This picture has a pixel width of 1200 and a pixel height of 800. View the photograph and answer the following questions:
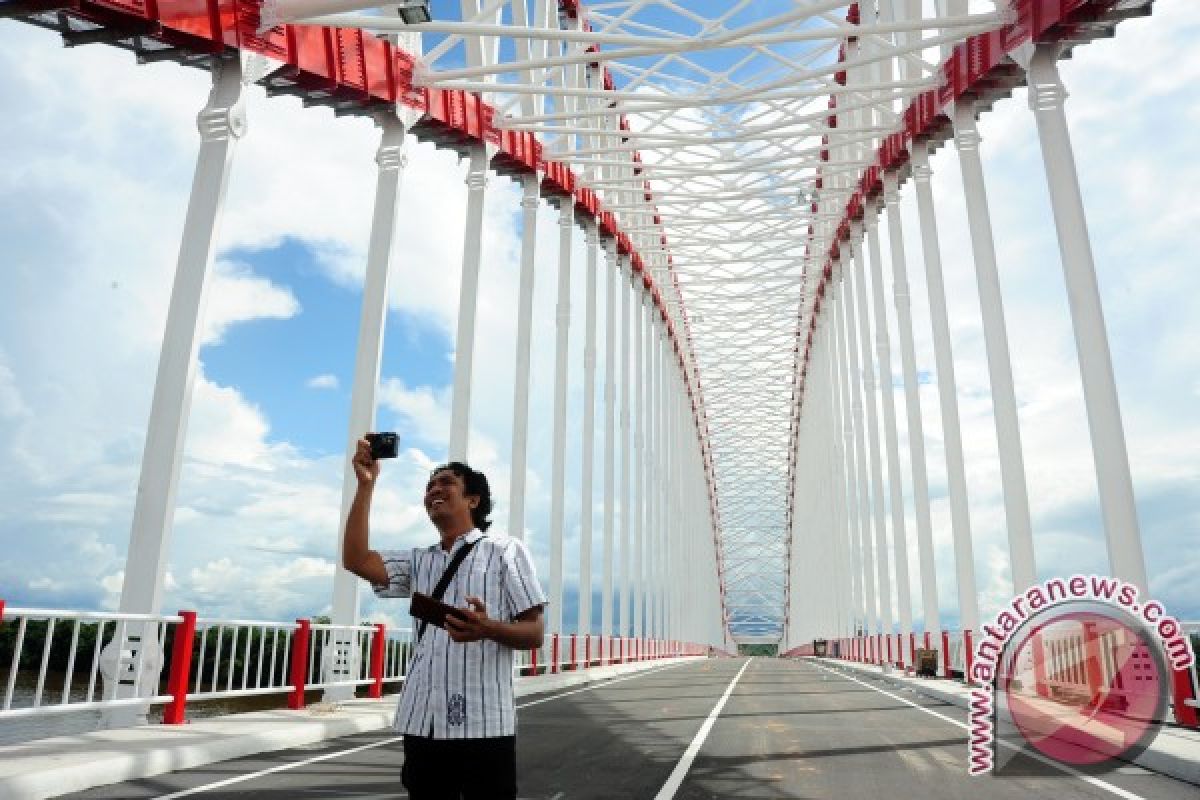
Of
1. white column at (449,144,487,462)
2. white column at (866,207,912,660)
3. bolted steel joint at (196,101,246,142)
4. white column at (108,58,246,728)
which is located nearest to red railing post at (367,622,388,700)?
white column at (108,58,246,728)

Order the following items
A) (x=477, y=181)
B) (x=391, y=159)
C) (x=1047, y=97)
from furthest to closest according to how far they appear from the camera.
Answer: (x=477, y=181), (x=391, y=159), (x=1047, y=97)

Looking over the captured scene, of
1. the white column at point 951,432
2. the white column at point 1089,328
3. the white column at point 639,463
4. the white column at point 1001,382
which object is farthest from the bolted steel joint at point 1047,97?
the white column at point 639,463

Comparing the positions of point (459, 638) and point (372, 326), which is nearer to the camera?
point (459, 638)

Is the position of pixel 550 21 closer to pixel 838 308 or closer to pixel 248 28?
pixel 248 28

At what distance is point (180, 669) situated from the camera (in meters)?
8.74

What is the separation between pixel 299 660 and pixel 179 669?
204 centimetres

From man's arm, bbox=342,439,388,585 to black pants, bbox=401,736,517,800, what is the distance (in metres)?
0.55

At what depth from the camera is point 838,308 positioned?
40.5 meters

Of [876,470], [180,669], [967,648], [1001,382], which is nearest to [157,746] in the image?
[180,669]

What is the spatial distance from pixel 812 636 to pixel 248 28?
56.4 m

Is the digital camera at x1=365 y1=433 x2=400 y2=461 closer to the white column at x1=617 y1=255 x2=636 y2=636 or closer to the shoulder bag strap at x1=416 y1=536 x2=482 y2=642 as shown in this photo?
the shoulder bag strap at x1=416 y1=536 x2=482 y2=642

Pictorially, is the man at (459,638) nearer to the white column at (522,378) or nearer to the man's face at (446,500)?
the man's face at (446,500)

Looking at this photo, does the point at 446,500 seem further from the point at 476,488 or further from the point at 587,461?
the point at 587,461

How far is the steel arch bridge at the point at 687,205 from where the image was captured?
13320 millimetres
